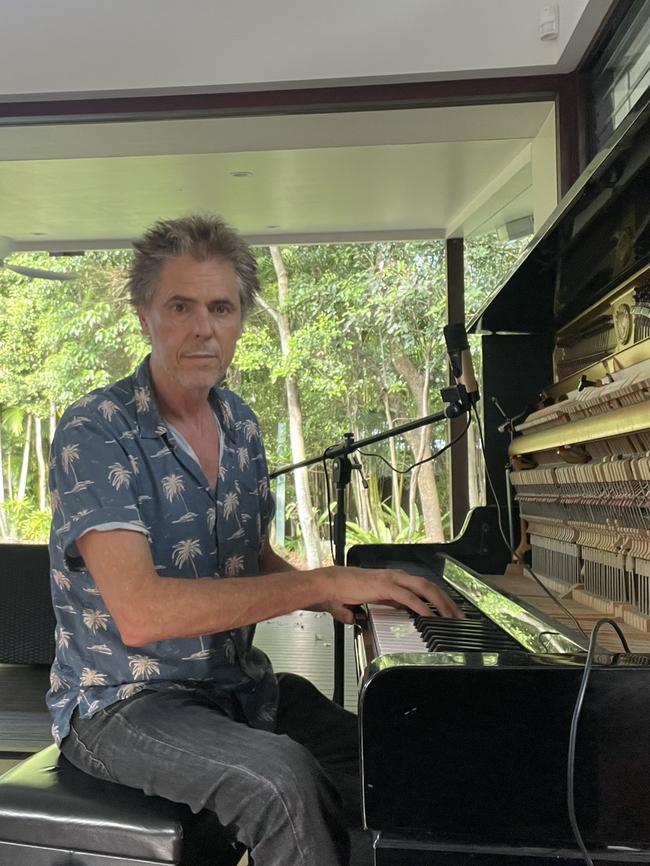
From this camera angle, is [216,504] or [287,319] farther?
[287,319]

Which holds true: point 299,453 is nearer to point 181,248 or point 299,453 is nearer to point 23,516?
point 23,516

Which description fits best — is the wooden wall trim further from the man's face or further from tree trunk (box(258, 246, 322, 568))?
tree trunk (box(258, 246, 322, 568))

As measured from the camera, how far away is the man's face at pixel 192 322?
1738 millimetres

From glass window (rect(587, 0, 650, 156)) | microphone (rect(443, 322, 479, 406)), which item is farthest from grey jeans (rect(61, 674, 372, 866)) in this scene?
glass window (rect(587, 0, 650, 156))

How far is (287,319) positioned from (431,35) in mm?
5468

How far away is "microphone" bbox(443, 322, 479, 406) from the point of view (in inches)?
86.6

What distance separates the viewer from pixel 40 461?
8.96m

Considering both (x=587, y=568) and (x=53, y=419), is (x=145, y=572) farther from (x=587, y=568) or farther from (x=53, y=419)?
(x=53, y=419)

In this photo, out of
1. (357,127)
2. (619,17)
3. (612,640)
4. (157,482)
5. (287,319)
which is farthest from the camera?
(287,319)

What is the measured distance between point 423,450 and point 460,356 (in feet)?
19.5

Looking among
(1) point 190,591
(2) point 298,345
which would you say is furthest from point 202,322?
(2) point 298,345

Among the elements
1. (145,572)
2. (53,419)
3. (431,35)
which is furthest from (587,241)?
(53,419)

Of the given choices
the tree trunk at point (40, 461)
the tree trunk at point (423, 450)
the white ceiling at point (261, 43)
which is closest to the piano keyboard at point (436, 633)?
the white ceiling at point (261, 43)

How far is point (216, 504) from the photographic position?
5.80 ft
